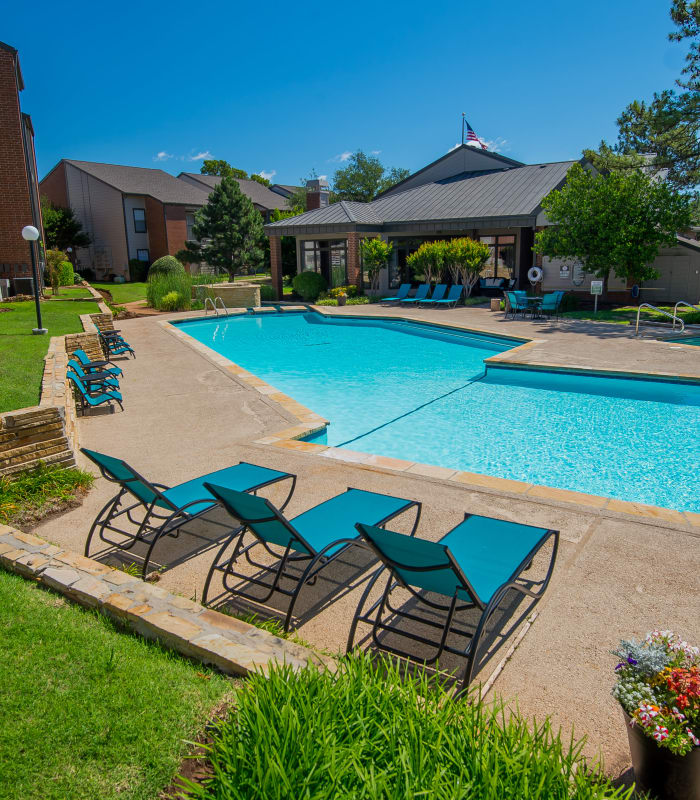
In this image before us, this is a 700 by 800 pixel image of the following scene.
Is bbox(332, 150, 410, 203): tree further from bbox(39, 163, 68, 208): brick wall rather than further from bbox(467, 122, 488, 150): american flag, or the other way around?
bbox(467, 122, 488, 150): american flag

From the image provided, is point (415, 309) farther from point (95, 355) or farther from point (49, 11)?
point (49, 11)

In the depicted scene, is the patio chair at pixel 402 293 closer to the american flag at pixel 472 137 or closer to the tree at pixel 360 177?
the american flag at pixel 472 137

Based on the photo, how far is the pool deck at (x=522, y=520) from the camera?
10.1 ft

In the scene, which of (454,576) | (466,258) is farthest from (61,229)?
(454,576)

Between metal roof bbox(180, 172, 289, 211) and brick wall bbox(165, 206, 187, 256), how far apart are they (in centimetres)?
764

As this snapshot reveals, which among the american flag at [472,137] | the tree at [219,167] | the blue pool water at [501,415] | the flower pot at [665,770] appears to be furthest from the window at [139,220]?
the flower pot at [665,770]

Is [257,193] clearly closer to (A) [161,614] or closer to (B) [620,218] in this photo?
(B) [620,218]

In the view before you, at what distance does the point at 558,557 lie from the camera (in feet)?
14.2

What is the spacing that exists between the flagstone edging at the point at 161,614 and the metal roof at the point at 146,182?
41009 mm

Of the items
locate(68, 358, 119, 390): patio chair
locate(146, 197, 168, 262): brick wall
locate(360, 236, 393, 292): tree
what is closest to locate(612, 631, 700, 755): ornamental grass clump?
locate(68, 358, 119, 390): patio chair

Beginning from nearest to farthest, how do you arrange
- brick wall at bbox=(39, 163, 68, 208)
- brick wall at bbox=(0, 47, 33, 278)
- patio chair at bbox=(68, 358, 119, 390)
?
1. patio chair at bbox=(68, 358, 119, 390)
2. brick wall at bbox=(0, 47, 33, 278)
3. brick wall at bbox=(39, 163, 68, 208)

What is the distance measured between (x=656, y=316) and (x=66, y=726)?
1946cm

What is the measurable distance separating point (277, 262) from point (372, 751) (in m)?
26.1

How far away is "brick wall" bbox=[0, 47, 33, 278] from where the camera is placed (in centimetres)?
2353
